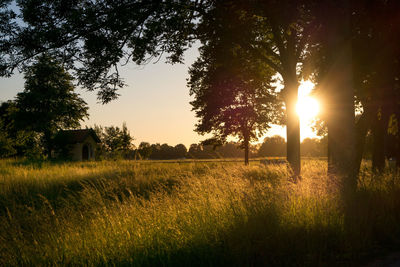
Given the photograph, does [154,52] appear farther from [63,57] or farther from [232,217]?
[232,217]

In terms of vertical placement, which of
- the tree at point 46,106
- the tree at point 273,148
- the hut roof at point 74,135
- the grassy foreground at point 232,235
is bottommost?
the grassy foreground at point 232,235

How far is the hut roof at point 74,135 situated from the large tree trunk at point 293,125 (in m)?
40.2

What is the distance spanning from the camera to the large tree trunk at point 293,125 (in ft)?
36.8

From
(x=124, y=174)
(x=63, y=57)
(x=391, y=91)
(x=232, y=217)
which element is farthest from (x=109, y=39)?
(x=391, y=91)

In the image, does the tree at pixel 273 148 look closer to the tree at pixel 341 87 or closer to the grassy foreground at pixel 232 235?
the tree at pixel 341 87

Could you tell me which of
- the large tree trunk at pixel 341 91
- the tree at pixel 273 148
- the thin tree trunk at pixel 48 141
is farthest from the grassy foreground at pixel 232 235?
the tree at pixel 273 148

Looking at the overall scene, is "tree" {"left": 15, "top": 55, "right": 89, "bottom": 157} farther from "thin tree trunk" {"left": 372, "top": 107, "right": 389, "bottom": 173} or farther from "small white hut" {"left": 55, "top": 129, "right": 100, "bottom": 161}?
"thin tree trunk" {"left": 372, "top": 107, "right": 389, "bottom": 173}

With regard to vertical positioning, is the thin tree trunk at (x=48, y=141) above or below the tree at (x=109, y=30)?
below

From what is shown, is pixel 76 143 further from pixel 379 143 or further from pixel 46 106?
pixel 379 143

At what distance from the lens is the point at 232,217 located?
478 centimetres

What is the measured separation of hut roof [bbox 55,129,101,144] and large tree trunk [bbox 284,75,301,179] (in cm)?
4024

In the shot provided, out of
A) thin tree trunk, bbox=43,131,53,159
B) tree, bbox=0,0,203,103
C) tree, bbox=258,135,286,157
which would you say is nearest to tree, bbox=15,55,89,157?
thin tree trunk, bbox=43,131,53,159

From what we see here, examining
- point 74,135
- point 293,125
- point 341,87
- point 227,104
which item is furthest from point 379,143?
point 74,135

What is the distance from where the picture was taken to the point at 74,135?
4719 centimetres
